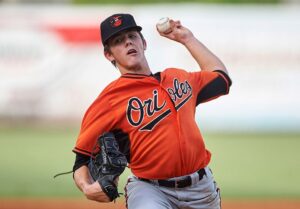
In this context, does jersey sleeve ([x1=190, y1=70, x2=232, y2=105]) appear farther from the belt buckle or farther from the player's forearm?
the belt buckle

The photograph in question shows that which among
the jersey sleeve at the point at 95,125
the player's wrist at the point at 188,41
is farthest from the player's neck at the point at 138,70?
the player's wrist at the point at 188,41

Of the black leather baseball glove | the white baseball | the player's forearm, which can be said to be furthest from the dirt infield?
the black leather baseball glove

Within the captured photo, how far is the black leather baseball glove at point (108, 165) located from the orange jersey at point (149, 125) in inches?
4.3

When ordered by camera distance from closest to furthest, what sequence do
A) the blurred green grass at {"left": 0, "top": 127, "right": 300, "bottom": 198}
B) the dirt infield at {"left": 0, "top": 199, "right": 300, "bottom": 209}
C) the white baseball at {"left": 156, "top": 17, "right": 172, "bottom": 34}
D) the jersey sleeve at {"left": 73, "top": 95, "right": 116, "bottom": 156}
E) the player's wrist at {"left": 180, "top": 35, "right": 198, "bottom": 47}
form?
the jersey sleeve at {"left": 73, "top": 95, "right": 116, "bottom": 156} → the white baseball at {"left": 156, "top": 17, "right": 172, "bottom": 34} → the player's wrist at {"left": 180, "top": 35, "right": 198, "bottom": 47} → the dirt infield at {"left": 0, "top": 199, "right": 300, "bottom": 209} → the blurred green grass at {"left": 0, "top": 127, "right": 300, "bottom": 198}

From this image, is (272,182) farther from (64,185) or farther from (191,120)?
(191,120)

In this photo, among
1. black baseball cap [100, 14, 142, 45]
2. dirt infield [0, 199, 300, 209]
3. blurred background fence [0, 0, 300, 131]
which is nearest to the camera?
black baseball cap [100, 14, 142, 45]

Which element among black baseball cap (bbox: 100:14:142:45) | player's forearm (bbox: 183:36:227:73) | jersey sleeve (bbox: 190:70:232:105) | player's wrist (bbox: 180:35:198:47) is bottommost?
jersey sleeve (bbox: 190:70:232:105)

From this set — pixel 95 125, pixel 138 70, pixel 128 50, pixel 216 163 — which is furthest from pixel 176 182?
pixel 216 163

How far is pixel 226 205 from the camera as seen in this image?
8906 millimetres

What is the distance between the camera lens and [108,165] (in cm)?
450

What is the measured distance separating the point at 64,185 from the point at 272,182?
2.75 m

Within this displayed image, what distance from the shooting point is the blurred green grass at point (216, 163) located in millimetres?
10039

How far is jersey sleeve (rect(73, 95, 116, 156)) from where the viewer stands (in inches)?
183

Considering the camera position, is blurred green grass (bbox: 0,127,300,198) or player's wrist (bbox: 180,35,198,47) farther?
blurred green grass (bbox: 0,127,300,198)
